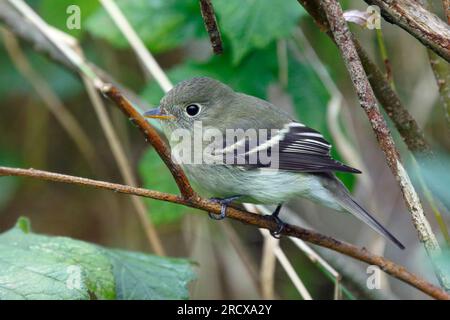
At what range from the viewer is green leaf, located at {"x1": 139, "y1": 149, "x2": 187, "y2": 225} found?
272 cm

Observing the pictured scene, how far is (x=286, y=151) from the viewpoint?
2.26m

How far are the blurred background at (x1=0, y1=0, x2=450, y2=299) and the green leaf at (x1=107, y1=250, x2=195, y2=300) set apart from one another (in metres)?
0.43

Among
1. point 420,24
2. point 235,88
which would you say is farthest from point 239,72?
point 420,24

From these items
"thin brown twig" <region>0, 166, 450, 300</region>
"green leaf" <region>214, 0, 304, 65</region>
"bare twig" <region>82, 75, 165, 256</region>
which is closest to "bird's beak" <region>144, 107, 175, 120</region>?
"green leaf" <region>214, 0, 304, 65</region>

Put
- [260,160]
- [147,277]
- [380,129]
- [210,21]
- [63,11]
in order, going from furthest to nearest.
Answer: [63,11] → [260,160] → [147,277] → [210,21] → [380,129]

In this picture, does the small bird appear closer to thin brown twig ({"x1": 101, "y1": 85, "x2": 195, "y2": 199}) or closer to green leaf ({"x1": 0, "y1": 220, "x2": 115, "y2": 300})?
green leaf ({"x1": 0, "y1": 220, "x2": 115, "y2": 300})

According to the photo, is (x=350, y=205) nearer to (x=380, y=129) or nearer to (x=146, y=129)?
(x=380, y=129)

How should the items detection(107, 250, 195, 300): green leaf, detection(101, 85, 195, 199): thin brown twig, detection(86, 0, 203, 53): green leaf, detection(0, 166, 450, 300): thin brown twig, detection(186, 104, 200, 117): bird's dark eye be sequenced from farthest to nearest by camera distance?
detection(86, 0, 203, 53): green leaf, detection(186, 104, 200, 117): bird's dark eye, detection(107, 250, 195, 300): green leaf, detection(0, 166, 450, 300): thin brown twig, detection(101, 85, 195, 199): thin brown twig

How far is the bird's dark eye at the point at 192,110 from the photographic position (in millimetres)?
2492

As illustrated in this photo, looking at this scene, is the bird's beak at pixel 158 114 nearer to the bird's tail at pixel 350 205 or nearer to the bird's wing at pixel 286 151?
the bird's wing at pixel 286 151

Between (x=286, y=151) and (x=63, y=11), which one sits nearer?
(x=286, y=151)

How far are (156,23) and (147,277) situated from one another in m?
1.28

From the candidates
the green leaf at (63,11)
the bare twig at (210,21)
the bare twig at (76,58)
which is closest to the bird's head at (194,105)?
the bare twig at (76,58)

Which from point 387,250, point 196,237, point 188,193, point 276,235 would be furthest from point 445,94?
point 387,250
